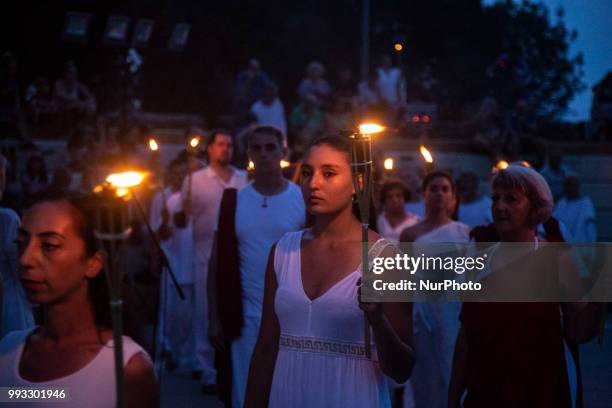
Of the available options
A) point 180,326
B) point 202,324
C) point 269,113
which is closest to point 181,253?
point 180,326

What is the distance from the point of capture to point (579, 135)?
23484 millimetres

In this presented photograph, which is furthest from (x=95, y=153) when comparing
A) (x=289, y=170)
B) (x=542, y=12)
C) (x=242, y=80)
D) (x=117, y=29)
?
(x=542, y=12)

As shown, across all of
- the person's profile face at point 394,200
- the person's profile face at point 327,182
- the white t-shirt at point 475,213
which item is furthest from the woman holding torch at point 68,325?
the white t-shirt at point 475,213

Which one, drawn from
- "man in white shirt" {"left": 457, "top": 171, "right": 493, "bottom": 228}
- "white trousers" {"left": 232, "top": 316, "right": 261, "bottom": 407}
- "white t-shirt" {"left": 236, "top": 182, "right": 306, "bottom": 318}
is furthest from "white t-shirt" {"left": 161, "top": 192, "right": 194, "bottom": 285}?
"white trousers" {"left": 232, "top": 316, "right": 261, "bottom": 407}

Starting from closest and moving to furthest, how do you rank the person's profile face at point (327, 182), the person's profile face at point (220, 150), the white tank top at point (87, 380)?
the white tank top at point (87, 380) → the person's profile face at point (327, 182) → the person's profile face at point (220, 150)

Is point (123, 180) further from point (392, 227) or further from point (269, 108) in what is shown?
point (269, 108)

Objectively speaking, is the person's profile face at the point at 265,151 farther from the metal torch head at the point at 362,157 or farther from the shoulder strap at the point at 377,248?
the metal torch head at the point at 362,157

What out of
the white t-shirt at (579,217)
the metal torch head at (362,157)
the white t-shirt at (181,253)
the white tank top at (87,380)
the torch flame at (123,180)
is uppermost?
the white t-shirt at (579,217)

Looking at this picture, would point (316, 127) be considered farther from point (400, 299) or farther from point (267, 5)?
point (267, 5)

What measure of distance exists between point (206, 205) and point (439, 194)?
91.5 inches

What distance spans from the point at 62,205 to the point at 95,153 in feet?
40.6

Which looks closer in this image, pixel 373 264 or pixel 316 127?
pixel 373 264

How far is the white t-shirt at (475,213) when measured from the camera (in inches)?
396

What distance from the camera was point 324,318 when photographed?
367 cm
